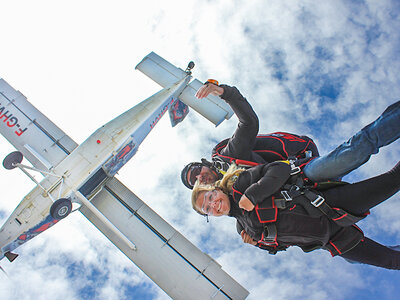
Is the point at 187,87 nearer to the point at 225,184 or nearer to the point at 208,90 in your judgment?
the point at 208,90

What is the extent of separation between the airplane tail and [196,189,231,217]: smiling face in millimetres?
6635

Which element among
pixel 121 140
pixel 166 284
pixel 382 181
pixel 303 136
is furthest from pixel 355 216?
pixel 121 140

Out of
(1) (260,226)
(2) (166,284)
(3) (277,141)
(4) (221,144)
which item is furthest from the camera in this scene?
(2) (166,284)

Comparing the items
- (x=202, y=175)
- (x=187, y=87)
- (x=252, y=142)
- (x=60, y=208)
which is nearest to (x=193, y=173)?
(x=202, y=175)

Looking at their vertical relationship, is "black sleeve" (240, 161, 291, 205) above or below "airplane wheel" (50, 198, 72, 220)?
above

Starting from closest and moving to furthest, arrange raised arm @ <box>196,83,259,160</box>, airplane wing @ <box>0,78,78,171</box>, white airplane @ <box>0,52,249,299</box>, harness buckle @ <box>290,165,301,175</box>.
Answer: harness buckle @ <box>290,165,301,175</box>
raised arm @ <box>196,83,259,160</box>
white airplane @ <box>0,52,249,299</box>
airplane wing @ <box>0,78,78,171</box>

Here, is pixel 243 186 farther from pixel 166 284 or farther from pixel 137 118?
pixel 137 118

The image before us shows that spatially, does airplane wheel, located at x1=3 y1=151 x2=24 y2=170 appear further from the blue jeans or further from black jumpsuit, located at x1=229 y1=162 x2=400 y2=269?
the blue jeans

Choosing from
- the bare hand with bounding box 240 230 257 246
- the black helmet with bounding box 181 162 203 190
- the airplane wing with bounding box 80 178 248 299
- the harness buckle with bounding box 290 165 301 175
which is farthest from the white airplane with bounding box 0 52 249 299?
the harness buckle with bounding box 290 165 301 175

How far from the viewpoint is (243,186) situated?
3.10m

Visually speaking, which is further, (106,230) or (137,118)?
(137,118)

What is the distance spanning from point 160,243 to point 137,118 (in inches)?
166

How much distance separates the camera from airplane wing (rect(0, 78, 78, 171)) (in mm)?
8328

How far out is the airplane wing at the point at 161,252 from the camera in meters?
6.18
